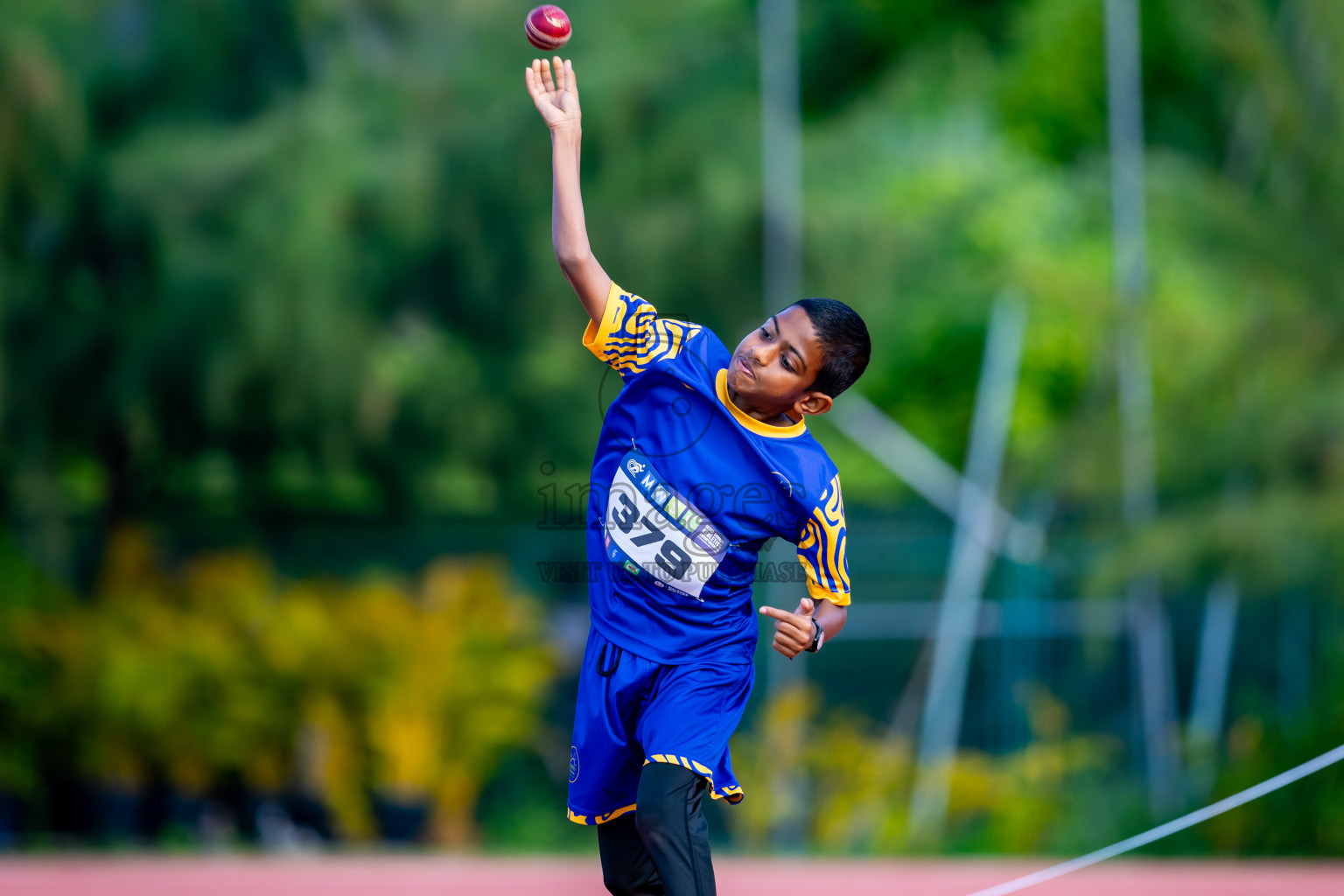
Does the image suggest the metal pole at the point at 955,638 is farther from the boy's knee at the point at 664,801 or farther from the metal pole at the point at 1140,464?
the boy's knee at the point at 664,801

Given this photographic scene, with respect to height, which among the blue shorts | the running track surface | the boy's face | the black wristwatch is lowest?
the running track surface

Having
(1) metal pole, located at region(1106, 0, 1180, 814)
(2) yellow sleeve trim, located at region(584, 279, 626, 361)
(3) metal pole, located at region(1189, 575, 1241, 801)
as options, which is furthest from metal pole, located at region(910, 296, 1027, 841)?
(2) yellow sleeve trim, located at region(584, 279, 626, 361)

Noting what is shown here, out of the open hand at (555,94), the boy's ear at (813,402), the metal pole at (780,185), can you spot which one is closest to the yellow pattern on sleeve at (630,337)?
the boy's ear at (813,402)

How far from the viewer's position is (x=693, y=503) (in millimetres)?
3746

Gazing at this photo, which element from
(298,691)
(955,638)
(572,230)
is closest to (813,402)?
(572,230)

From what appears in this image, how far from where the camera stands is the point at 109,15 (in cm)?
987

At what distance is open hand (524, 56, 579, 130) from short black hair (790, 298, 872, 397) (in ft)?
2.52

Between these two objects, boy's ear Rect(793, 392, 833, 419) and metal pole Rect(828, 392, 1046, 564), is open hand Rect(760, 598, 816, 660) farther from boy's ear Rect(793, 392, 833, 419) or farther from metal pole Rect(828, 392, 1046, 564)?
metal pole Rect(828, 392, 1046, 564)

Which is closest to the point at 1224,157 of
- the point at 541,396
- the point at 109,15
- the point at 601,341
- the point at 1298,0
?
the point at 1298,0

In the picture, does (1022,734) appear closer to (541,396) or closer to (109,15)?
(541,396)

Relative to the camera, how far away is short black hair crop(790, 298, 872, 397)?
12.1 ft

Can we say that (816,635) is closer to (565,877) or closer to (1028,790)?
(565,877)

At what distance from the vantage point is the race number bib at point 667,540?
3744mm

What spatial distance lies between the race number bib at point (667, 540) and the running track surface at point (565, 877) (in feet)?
11.4
